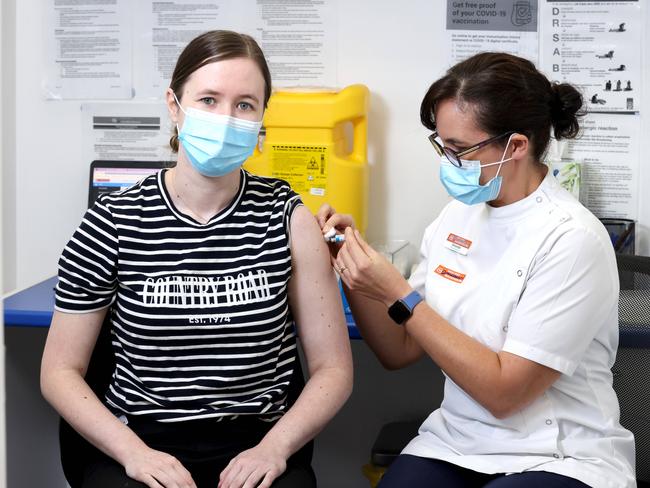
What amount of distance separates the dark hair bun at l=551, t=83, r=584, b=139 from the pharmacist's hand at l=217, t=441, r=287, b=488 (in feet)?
2.64

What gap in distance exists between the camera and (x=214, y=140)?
1.44 m

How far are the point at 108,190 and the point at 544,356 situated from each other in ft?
4.86

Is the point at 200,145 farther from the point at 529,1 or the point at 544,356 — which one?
the point at 529,1

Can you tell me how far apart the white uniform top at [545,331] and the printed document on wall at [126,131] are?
1.22 meters

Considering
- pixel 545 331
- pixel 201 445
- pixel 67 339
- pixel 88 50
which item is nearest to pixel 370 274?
pixel 545 331

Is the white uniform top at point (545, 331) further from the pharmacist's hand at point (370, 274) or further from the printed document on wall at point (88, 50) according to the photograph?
the printed document on wall at point (88, 50)

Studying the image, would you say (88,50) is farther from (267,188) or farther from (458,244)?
(458,244)

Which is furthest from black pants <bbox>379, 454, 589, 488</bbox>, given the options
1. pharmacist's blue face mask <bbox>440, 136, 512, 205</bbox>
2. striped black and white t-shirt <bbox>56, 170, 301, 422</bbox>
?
pharmacist's blue face mask <bbox>440, 136, 512, 205</bbox>

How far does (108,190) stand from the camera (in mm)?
2357

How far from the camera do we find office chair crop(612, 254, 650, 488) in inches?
61.6

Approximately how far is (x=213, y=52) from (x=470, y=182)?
0.53 m

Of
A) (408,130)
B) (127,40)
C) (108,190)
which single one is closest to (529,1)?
(408,130)

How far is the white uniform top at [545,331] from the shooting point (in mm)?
1349

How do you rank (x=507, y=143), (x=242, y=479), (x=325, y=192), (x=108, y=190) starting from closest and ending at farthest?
(x=242, y=479) → (x=507, y=143) → (x=325, y=192) → (x=108, y=190)
